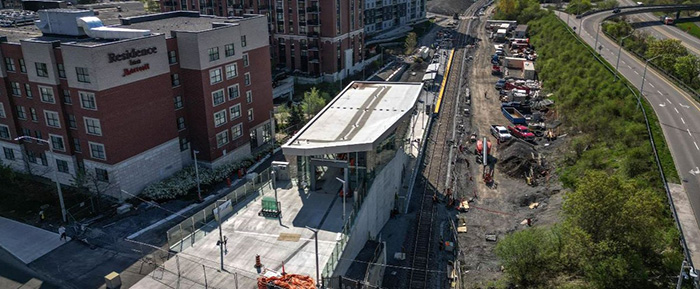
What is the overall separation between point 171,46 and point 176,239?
2284 centimetres

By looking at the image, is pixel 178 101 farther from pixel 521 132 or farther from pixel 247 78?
pixel 521 132

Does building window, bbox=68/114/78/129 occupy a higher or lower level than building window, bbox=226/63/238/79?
lower

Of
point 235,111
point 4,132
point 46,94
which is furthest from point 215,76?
point 4,132

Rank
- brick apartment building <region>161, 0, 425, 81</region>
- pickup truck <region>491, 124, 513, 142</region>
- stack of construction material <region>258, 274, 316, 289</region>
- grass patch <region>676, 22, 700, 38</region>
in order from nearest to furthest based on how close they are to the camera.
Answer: stack of construction material <region>258, 274, 316, 289</region>
pickup truck <region>491, 124, 513, 142</region>
brick apartment building <region>161, 0, 425, 81</region>
grass patch <region>676, 22, 700, 38</region>

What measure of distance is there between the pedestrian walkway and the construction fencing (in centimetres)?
1174

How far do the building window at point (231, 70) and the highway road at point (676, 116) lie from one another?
4533 centimetres

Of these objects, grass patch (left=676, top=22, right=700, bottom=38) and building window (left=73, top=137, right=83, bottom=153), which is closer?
building window (left=73, top=137, right=83, bottom=153)

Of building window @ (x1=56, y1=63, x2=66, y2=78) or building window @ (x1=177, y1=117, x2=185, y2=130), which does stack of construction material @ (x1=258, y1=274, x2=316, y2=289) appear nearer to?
building window @ (x1=177, y1=117, x2=185, y2=130)

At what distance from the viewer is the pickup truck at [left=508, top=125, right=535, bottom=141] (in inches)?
2635

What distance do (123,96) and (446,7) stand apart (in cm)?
16185

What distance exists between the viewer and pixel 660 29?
121562 millimetres

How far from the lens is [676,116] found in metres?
59.0

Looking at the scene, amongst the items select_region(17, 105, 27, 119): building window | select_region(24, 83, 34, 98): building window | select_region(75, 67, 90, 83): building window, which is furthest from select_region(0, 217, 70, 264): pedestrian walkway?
select_region(75, 67, 90, 83): building window

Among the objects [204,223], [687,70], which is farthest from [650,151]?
[204,223]
